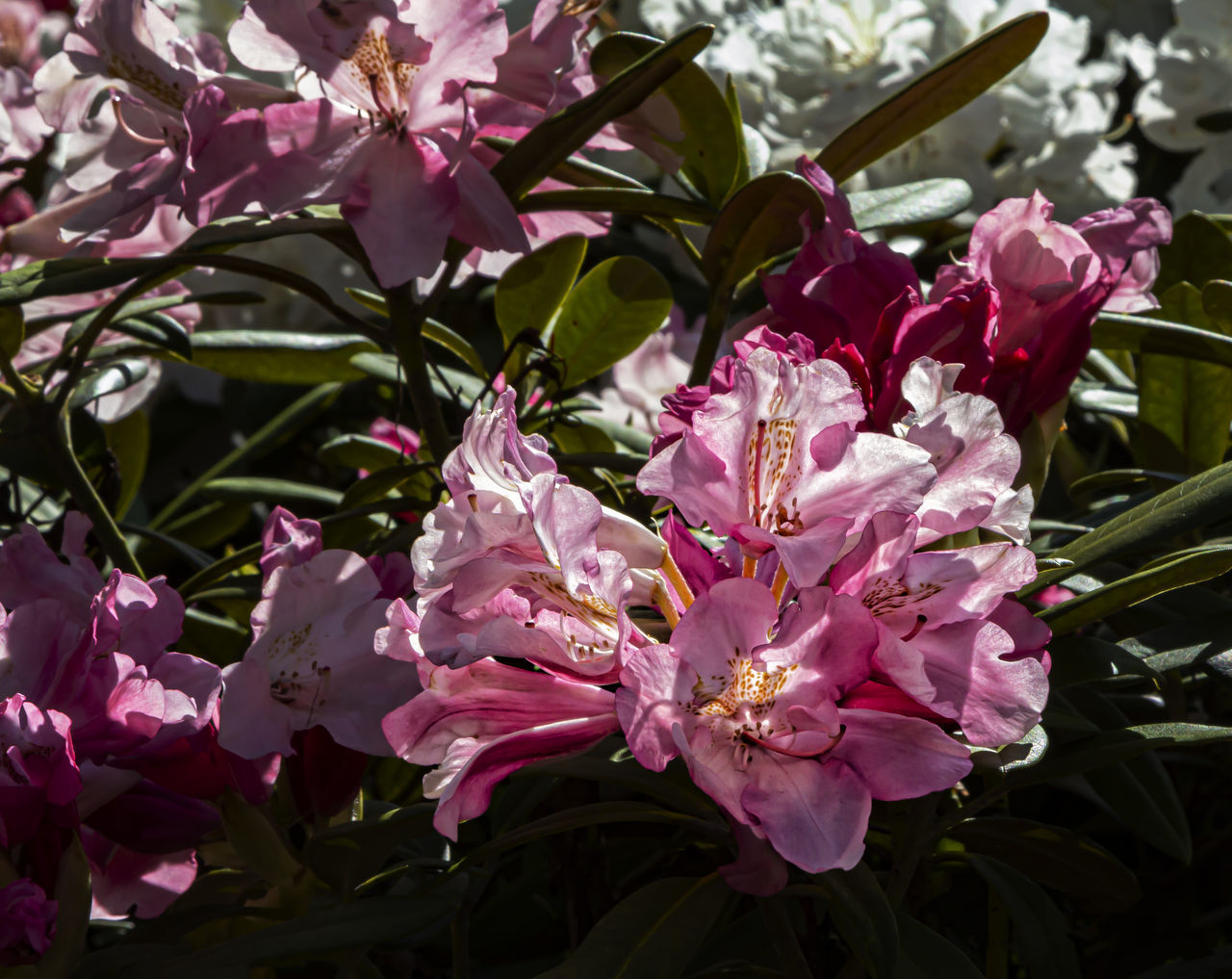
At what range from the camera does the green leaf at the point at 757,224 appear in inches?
29.5

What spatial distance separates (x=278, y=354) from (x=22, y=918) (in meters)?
0.59

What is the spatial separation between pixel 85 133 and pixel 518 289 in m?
0.33

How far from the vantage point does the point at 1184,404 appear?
2.86 ft

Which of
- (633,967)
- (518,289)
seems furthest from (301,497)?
(633,967)

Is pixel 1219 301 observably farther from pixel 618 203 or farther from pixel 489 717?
pixel 489 717

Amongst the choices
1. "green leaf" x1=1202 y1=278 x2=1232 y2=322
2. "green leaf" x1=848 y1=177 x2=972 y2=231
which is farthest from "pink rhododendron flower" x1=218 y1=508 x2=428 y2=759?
"green leaf" x1=1202 y1=278 x2=1232 y2=322

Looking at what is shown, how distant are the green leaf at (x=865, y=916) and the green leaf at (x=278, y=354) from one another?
67cm

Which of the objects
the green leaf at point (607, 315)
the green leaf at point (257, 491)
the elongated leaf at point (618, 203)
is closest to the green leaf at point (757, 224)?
the elongated leaf at point (618, 203)

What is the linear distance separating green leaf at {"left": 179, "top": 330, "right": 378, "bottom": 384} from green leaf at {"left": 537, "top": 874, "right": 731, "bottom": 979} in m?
0.60

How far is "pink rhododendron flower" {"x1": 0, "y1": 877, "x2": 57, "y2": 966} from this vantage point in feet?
1.82

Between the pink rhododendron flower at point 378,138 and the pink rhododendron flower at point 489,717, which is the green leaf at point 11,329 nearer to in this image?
the pink rhododendron flower at point 378,138

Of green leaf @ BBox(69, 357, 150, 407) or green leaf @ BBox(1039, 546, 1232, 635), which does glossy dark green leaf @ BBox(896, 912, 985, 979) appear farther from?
green leaf @ BBox(69, 357, 150, 407)

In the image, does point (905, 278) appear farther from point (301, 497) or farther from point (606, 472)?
point (301, 497)

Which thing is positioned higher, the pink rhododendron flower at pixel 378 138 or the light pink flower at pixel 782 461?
the pink rhododendron flower at pixel 378 138
